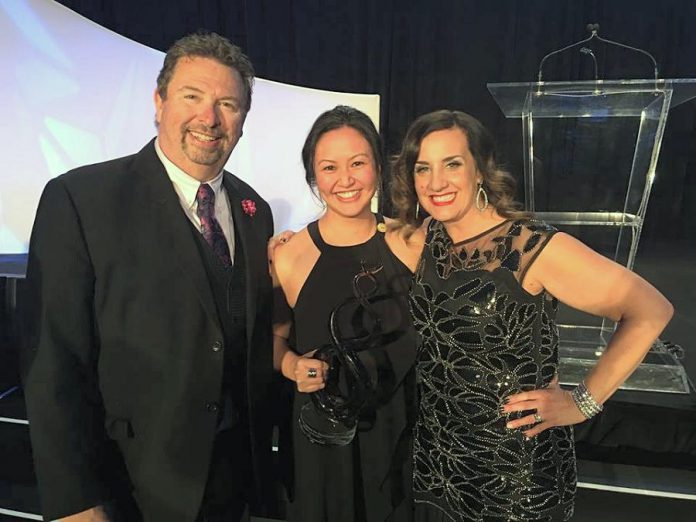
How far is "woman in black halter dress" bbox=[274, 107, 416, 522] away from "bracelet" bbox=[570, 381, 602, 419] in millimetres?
406

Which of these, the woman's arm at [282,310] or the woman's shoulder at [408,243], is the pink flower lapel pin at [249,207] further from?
the woman's shoulder at [408,243]

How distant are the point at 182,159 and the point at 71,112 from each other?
2968mm

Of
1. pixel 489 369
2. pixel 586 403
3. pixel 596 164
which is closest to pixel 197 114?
pixel 489 369

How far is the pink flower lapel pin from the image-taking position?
1.29 m

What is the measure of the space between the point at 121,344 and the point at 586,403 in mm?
1017

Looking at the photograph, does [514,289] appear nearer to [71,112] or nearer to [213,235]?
[213,235]


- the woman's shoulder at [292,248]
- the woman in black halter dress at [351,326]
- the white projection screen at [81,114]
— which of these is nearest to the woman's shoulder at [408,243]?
the woman in black halter dress at [351,326]

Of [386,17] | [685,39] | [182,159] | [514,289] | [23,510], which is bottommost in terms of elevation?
[23,510]

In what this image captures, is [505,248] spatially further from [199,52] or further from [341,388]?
[199,52]

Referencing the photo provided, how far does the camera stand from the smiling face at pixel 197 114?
44.3 inches

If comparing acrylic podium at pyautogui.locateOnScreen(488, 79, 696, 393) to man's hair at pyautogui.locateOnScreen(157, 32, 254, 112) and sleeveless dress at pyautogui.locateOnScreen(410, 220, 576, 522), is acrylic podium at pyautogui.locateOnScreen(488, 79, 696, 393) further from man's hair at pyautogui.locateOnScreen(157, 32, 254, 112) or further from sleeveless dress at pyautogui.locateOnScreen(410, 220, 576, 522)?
man's hair at pyautogui.locateOnScreen(157, 32, 254, 112)

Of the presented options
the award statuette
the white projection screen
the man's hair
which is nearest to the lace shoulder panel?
the award statuette

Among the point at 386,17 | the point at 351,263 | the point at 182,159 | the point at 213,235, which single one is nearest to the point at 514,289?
the point at 351,263

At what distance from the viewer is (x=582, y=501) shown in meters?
1.82
